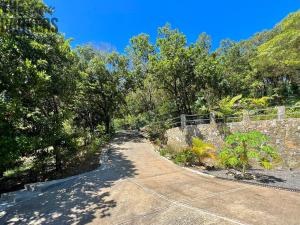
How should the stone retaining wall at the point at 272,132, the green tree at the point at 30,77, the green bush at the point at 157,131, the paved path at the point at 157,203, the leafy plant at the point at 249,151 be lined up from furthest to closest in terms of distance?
1. the green bush at the point at 157,131
2. the stone retaining wall at the point at 272,132
3. the green tree at the point at 30,77
4. the leafy plant at the point at 249,151
5. the paved path at the point at 157,203

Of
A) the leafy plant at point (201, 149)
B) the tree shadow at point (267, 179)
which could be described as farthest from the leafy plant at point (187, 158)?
the tree shadow at point (267, 179)

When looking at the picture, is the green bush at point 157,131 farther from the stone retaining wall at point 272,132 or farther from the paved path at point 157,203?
the paved path at point 157,203

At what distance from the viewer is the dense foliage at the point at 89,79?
848 centimetres

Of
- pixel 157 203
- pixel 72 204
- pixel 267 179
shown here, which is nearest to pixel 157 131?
pixel 267 179

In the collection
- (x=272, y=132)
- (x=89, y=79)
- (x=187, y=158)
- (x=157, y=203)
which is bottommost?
(x=157, y=203)

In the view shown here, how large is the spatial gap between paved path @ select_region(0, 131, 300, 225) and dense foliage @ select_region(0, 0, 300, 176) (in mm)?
2966

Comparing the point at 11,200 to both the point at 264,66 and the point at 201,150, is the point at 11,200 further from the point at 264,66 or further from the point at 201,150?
the point at 264,66

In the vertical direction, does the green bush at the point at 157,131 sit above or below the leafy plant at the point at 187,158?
above

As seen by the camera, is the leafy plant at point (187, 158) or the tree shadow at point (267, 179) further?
the leafy plant at point (187, 158)

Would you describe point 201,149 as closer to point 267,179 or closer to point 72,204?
point 267,179

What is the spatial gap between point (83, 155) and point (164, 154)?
17.5 feet

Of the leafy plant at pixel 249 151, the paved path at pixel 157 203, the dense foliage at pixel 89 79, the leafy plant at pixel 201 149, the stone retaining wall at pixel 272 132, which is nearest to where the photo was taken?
the paved path at pixel 157 203

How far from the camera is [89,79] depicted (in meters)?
21.9

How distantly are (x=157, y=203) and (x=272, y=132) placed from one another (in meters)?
8.70
